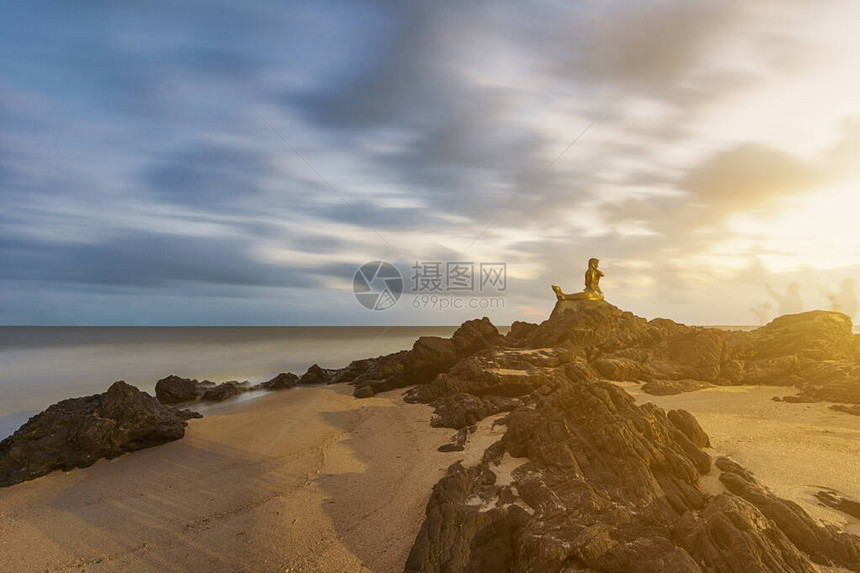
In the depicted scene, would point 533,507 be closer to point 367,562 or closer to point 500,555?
point 500,555

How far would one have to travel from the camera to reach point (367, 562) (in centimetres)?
763

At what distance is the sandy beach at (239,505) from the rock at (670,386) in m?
9.48

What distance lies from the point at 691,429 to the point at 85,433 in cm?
1783

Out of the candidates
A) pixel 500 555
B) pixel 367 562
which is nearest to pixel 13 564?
pixel 367 562

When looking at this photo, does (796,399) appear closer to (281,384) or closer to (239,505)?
(239,505)

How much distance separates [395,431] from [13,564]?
970cm

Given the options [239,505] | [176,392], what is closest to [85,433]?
[239,505]

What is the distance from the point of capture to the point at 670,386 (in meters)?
17.5

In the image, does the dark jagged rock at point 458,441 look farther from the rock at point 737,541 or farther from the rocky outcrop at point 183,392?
the rocky outcrop at point 183,392

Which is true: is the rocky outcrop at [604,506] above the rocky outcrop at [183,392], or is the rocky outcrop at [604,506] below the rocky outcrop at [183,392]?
above

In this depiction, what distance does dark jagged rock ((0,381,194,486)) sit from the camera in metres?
12.2

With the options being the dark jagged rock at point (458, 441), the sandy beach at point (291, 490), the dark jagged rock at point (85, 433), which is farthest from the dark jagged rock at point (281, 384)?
the dark jagged rock at point (458, 441)

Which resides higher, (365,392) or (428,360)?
(428,360)

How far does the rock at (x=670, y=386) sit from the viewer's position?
56.5 feet
